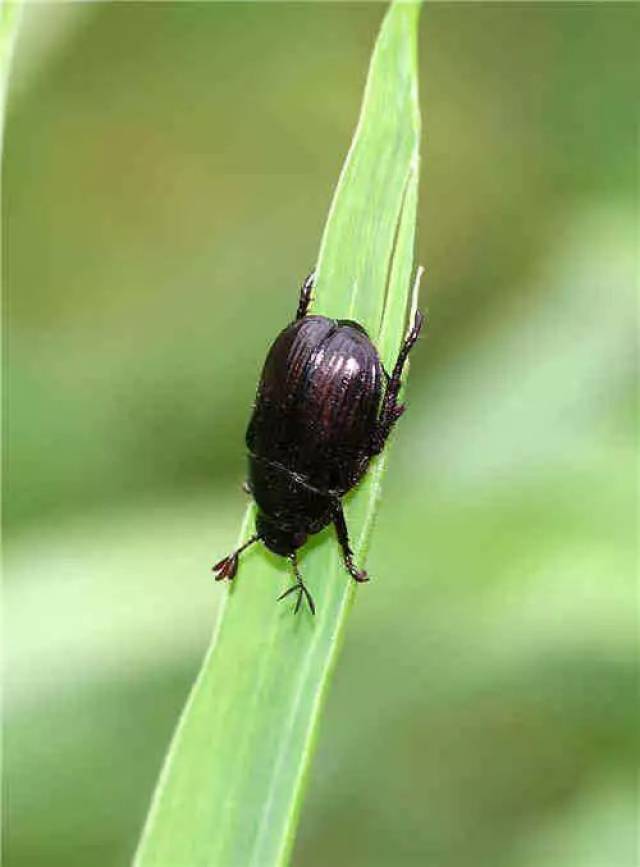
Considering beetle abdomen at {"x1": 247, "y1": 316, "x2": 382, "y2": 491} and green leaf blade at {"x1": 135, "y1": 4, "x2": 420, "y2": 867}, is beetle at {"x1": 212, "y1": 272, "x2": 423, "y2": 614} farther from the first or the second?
green leaf blade at {"x1": 135, "y1": 4, "x2": 420, "y2": 867}

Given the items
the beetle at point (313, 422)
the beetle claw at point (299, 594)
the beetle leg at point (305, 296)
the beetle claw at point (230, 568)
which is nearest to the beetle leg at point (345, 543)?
the beetle at point (313, 422)

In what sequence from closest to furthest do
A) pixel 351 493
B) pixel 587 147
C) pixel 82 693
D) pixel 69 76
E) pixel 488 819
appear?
pixel 351 493, pixel 82 693, pixel 488 819, pixel 587 147, pixel 69 76

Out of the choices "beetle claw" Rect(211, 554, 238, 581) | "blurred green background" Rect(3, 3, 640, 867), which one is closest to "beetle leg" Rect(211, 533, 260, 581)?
"beetle claw" Rect(211, 554, 238, 581)

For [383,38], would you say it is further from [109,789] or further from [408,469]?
[109,789]

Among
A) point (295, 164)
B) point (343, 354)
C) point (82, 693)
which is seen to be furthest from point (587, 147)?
point (82, 693)

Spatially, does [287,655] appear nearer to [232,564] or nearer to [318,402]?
[232,564]

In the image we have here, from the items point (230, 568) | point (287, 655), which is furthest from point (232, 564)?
point (287, 655)

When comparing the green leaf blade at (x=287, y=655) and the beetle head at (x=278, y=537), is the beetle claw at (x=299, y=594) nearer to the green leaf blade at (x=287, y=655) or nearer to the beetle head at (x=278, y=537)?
the green leaf blade at (x=287, y=655)
